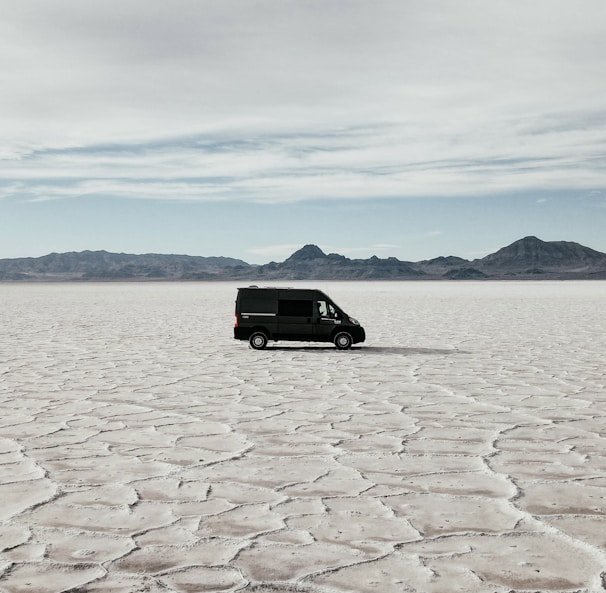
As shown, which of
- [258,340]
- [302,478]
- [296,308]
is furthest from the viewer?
[296,308]

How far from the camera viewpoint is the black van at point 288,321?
56.5ft

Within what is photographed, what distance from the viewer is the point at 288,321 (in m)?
17.2

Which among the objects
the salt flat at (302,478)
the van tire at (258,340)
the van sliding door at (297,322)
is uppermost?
the van sliding door at (297,322)

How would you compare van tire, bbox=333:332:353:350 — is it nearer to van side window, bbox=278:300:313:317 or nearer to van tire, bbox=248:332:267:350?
van side window, bbox=278:300:313:317

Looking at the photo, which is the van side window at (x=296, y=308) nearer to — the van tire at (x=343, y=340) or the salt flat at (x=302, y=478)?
the van tire at (x=343, y=340)

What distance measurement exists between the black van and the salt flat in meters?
3.15

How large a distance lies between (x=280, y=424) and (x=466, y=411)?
220 cm

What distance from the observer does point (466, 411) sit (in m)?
9.67

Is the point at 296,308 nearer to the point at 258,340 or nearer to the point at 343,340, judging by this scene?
the point at 258,340

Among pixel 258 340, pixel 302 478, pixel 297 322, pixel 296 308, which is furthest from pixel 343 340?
pixel 302 478

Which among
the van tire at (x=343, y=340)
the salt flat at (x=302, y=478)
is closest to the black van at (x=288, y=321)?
the van tire at (x=343, y=340)

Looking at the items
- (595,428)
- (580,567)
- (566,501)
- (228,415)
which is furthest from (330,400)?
(580,567)

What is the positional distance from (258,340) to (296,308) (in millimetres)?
991

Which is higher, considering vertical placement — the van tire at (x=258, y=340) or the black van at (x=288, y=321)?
the black van at (x=288, y=321)
